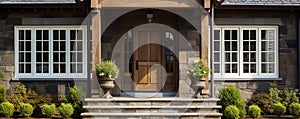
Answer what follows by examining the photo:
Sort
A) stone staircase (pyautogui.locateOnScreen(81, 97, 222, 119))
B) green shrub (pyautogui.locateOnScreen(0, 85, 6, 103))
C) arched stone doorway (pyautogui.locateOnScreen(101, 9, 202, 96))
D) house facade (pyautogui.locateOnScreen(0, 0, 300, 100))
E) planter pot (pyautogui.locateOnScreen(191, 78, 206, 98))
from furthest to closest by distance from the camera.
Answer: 1. arched stone doorway (pyautogui.locateOnScreen(101, 9, 202, 96))
2. house facade (pyautogui.locateOnScreen(0, 0, 300, 100))
3. green shrub (pyautogui.locateOnScreen(0, 85, 6, 103))
4. planter pot (pyautogui.locateOnScreen(191, 78, 206, 98))
5. stone staircase (pyautogui.locateOnScreen(81, 97, 222, 119))

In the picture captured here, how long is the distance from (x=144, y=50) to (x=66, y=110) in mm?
3227

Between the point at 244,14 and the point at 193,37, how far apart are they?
169 cm

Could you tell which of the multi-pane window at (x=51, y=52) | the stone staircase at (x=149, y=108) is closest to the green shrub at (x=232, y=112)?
the stone staircase at (x=149, y=108)

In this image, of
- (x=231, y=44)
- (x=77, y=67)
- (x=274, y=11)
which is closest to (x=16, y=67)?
(x=77, y=67)

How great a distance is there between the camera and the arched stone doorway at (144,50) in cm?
1391

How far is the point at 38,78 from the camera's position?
13.9 metres

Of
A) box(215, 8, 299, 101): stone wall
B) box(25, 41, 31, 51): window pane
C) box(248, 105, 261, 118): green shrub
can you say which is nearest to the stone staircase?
box(248, 105, 261, 118): green shrub

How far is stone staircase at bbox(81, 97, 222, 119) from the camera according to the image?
11.6 m

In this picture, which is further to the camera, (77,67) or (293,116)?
(77,67)

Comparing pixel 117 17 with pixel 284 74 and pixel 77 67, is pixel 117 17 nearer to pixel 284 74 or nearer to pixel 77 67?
pixel 77 67

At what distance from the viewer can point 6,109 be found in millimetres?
12367

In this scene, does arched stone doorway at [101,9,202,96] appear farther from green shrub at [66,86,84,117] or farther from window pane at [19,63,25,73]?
window pane at [19,63,25,73]

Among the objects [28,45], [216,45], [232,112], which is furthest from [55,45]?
[232,112]

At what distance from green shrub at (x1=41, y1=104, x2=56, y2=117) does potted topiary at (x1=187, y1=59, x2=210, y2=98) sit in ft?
12.3
